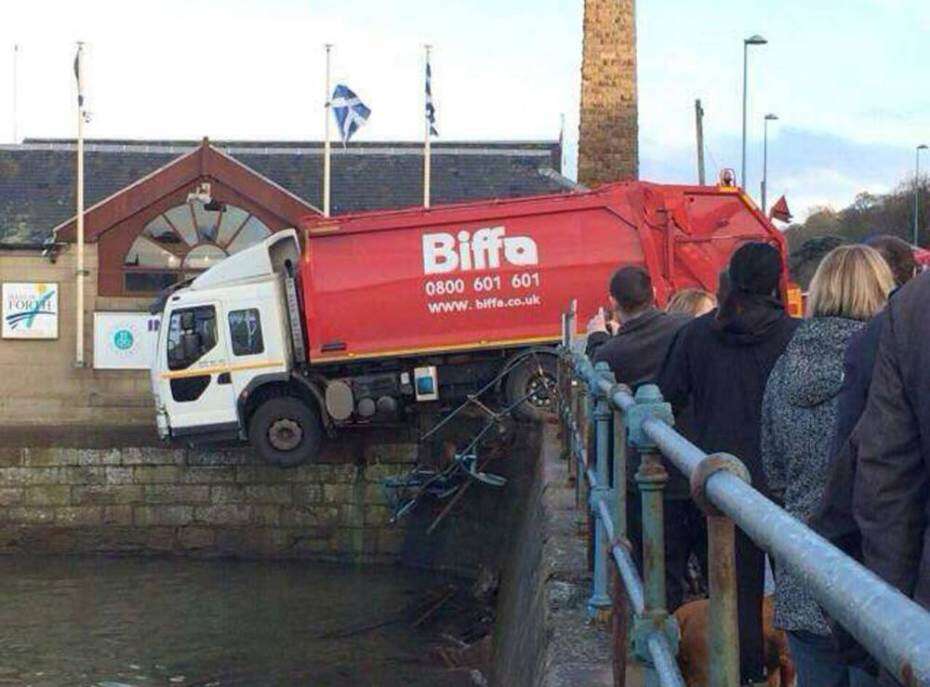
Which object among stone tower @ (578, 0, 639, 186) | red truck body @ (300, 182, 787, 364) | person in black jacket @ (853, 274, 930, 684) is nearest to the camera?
person in black jacket @ (853, 274, 930, 684)

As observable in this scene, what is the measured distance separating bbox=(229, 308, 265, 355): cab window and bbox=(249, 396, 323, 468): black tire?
2.58ft

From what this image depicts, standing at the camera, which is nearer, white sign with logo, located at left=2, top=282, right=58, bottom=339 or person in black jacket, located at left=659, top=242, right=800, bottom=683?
person in black jacket, located at left=659, top=242, right=800, bottom=683

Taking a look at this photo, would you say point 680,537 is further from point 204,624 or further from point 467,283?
point 204,624

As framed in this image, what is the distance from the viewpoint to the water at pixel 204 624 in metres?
15.8

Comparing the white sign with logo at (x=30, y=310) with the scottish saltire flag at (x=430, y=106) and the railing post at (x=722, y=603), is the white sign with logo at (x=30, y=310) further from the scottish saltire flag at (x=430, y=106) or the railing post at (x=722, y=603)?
the railing post at (x=722, y=603)

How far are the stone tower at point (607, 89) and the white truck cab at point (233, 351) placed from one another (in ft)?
23.3

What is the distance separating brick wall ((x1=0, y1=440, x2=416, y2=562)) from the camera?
889 inches

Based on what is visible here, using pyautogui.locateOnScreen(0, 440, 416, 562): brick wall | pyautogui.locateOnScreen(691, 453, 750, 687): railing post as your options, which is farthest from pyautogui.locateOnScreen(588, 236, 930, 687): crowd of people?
pyautogui.locateOnScreen(0, 440, 416, 562): brick wall

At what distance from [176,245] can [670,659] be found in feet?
75.7

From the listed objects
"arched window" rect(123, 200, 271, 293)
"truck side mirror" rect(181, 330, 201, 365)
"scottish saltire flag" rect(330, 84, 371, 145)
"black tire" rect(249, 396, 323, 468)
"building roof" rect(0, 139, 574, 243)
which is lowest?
"black tire" rect(249, 396, 323, 468)

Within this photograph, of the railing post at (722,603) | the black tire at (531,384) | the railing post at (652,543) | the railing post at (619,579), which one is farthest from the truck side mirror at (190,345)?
the railing post at (722,603)

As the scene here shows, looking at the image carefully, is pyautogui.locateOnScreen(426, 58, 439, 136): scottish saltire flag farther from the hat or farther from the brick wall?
the hat

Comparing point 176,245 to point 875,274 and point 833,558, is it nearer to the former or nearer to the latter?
point 875,274

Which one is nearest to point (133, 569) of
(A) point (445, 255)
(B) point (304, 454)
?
(B) point (304, 454)
